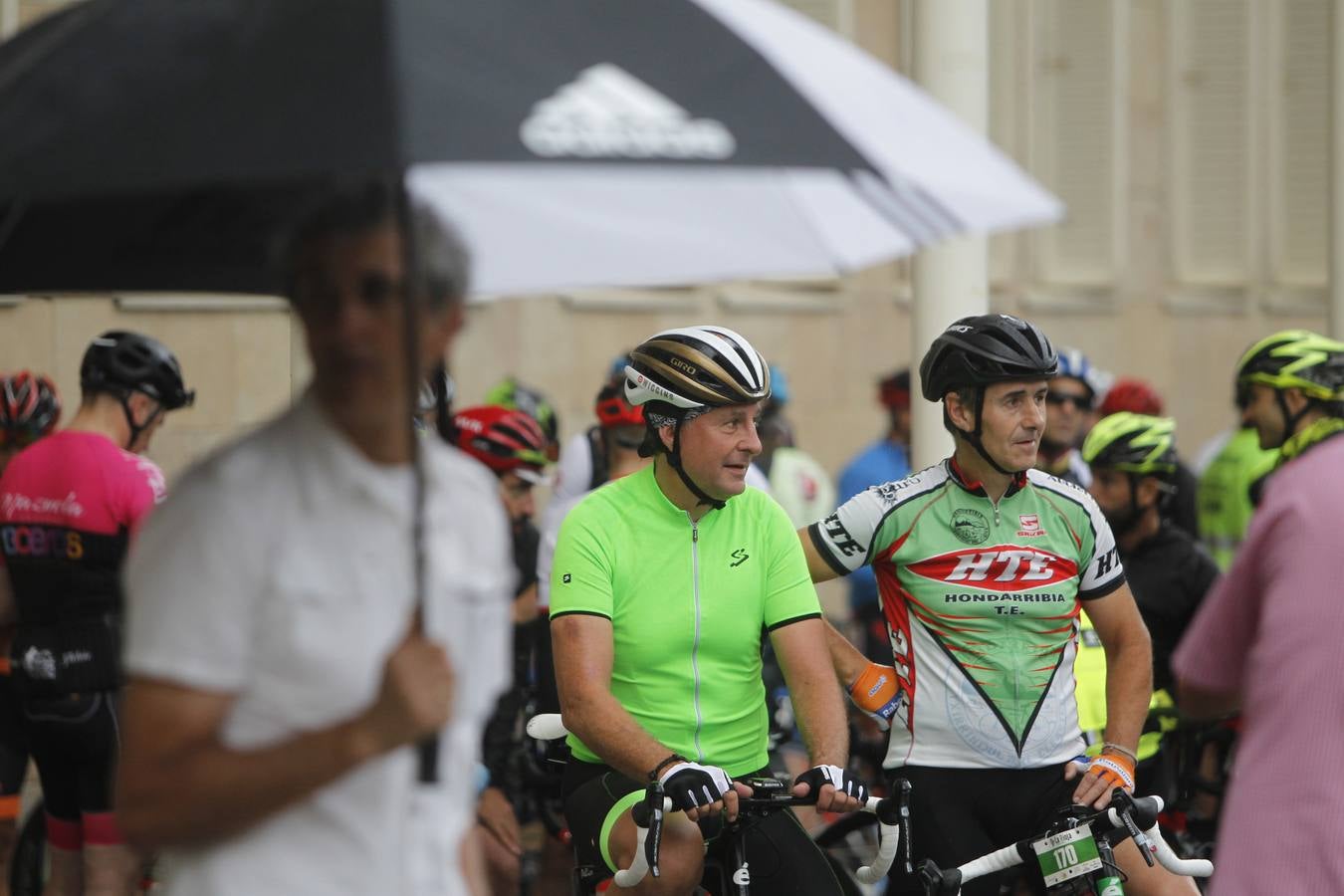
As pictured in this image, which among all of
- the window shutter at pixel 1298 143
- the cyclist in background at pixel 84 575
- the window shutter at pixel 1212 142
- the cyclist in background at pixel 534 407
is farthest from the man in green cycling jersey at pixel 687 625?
the window shutter at pixel 1298 143

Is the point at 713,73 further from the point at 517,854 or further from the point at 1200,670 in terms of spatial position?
the point at 517,854

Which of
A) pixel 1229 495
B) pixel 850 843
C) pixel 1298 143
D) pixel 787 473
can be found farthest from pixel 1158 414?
pixel 1298 143

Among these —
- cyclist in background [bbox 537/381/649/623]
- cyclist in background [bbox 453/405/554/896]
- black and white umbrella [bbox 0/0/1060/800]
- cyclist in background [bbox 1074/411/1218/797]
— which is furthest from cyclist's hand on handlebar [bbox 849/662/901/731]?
cyclist in background [bbox 453/405/554/896]

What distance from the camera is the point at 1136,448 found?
718cm

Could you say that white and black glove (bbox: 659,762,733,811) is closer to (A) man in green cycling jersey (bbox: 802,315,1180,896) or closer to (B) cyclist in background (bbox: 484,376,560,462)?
(A) man in green cycling jersey (bbox: 802,315,1180,896)

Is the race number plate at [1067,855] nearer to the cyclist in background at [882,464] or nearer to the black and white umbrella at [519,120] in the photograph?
the black and white umbrella at [519,120]

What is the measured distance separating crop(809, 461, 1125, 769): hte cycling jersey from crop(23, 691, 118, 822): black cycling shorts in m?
2.98

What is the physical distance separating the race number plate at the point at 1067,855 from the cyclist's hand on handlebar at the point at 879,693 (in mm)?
571

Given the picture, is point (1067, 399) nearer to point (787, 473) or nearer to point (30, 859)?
point (787, 473)

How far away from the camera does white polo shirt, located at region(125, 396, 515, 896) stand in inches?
102

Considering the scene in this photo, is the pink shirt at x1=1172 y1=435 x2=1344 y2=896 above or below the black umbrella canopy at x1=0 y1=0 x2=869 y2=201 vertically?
below

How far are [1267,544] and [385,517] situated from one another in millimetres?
1424

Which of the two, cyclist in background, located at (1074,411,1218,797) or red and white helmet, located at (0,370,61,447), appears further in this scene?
red and white helmet, located at (0,370,61,447)

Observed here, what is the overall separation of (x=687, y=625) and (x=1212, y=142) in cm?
1464
